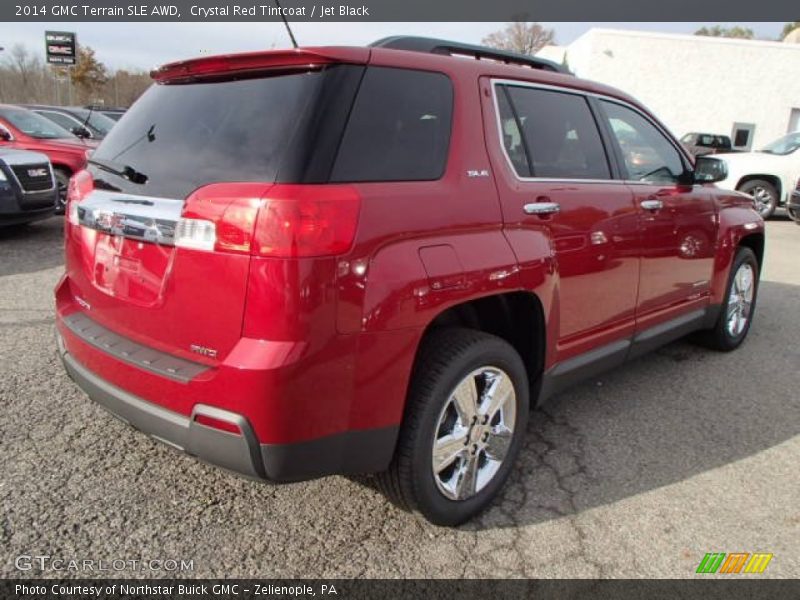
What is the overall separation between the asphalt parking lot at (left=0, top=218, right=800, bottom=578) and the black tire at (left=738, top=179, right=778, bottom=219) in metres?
10.3

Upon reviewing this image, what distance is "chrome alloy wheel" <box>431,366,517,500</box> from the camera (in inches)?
96.8

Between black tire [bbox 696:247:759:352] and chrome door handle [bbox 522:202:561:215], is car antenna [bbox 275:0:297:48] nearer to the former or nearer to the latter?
chrome door handle [bbox 522:202:561:215]

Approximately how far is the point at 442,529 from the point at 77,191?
2.10m

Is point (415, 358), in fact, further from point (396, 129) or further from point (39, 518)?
point (39, 518)

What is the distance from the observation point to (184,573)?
2.21 metres

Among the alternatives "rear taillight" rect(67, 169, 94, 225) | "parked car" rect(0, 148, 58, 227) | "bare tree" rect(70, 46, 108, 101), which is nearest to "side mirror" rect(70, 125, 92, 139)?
"parked car" rect(0, 148, 58, 227)

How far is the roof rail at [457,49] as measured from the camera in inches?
105

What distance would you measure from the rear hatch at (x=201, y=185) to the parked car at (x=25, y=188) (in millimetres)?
5865

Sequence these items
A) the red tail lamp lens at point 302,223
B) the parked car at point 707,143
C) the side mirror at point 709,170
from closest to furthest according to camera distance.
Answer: the red tail lamp lens at point 302,223, the side mirror at point 709,170, the parked car at point 707,143

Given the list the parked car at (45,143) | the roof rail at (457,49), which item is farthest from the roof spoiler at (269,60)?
the parked car at (45,143)

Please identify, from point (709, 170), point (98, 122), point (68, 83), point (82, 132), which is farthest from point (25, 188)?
point (68, 83)

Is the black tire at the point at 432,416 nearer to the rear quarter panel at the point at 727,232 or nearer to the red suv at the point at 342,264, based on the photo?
the red suv at the point at 342,264

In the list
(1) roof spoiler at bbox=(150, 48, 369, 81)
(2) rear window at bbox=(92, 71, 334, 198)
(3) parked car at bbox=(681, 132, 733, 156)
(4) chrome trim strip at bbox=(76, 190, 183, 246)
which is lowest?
(3) parked car at bbox=(681, 132, 733, 156)

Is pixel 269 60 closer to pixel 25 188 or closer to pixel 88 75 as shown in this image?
pixel 25 188
